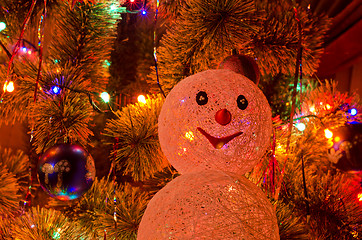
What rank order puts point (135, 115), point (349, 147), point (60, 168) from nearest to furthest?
point (60, 168) < point (135, 115) < point (349, 147)

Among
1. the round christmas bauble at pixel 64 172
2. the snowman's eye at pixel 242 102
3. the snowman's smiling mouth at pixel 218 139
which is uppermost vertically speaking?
the snowman's eye at pixel 242 102

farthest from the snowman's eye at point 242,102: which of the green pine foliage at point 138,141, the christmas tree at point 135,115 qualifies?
the green pine foliage at point 138,141

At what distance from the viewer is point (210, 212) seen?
1.17 ft

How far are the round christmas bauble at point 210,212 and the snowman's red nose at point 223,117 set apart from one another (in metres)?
0.07

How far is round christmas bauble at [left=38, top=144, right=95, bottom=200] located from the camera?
0.51m

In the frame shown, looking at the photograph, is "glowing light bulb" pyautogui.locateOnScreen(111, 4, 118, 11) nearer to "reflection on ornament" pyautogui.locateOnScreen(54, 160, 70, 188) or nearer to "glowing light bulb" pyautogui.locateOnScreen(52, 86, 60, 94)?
"glowing light bulb" pyautogui.locateOnScreen(52, 86, 60, 94)

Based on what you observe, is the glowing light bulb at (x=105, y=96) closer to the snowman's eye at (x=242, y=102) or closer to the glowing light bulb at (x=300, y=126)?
the snowman's eye at (x=242, y=102)

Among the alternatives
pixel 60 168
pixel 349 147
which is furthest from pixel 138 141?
pixel 349 147

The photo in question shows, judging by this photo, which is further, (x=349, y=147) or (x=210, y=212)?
(x=349, y=147)

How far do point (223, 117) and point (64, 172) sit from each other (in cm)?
28

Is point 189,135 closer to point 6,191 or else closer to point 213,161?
point 213,161

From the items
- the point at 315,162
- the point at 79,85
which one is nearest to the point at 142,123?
the point at 79,85

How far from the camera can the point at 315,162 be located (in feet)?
2.37

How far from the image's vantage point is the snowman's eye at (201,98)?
16.9 inches
